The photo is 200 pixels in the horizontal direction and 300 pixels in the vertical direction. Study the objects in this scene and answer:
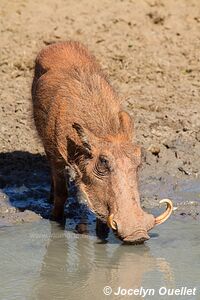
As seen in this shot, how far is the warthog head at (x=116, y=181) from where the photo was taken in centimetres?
589

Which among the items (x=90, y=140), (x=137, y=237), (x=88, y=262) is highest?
(x=90, y=140)

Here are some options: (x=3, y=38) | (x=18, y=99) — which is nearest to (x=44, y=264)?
(x=18, y=99)

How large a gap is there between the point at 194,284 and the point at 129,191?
30.7 inches

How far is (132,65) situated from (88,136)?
443 cm

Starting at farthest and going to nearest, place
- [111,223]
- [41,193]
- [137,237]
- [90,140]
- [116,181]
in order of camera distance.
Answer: [41,193] < [90,140] < [116,181] < [111,223] < [137,237]

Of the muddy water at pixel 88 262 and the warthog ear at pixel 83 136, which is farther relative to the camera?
the warthog ear at pixel 83 136

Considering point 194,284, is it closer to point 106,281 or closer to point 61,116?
point 106,281

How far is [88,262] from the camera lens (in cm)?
627

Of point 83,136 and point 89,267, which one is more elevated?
point 83,136

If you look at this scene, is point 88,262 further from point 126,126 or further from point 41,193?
point 41,193

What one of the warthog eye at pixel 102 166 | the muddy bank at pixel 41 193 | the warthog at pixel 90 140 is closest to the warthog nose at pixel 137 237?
the warthog at pixel 90 140

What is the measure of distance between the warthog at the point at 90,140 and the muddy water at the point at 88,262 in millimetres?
311

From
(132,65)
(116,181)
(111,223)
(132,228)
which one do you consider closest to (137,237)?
(132,228)

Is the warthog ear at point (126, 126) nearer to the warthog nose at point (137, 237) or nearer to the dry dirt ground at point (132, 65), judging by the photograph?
the warthog nose at point (137, 237)
